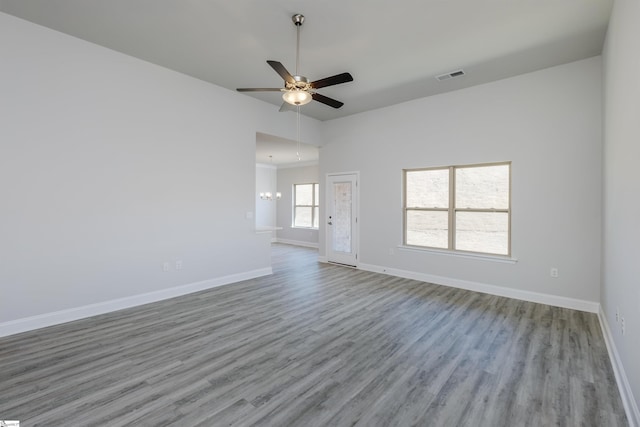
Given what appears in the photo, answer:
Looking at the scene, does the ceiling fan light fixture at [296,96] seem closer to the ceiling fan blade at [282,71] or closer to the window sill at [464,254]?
the ceiling fan blade at [282,71]

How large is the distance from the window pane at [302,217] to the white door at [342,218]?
3.26 m

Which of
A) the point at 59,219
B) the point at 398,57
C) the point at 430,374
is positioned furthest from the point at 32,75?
the point at 430,374

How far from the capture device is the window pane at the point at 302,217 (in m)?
10.2

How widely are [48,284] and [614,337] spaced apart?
575cm

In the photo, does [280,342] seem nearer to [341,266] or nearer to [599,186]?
[341,266]

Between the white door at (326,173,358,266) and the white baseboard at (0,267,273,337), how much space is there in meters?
2.36

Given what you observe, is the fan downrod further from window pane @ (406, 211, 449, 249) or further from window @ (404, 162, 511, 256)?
window pane @ (406, 211, 449, 249)

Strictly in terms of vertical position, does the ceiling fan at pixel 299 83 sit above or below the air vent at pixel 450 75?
below

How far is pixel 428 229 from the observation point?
216 inches

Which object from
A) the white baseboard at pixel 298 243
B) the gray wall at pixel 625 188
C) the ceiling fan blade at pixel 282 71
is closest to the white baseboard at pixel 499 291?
the gray wall at pixel 625 188

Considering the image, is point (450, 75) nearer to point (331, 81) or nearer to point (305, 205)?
point (331, 81)

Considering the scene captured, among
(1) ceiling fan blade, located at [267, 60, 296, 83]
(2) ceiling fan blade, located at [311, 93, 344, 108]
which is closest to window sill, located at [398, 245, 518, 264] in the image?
(2) ceiling fan blade, located at [311, 93, 344, 108]

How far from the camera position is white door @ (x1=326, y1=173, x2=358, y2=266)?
644 centimetres

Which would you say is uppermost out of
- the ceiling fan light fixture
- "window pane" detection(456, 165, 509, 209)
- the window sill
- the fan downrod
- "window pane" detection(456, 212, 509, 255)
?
the fan downrod
